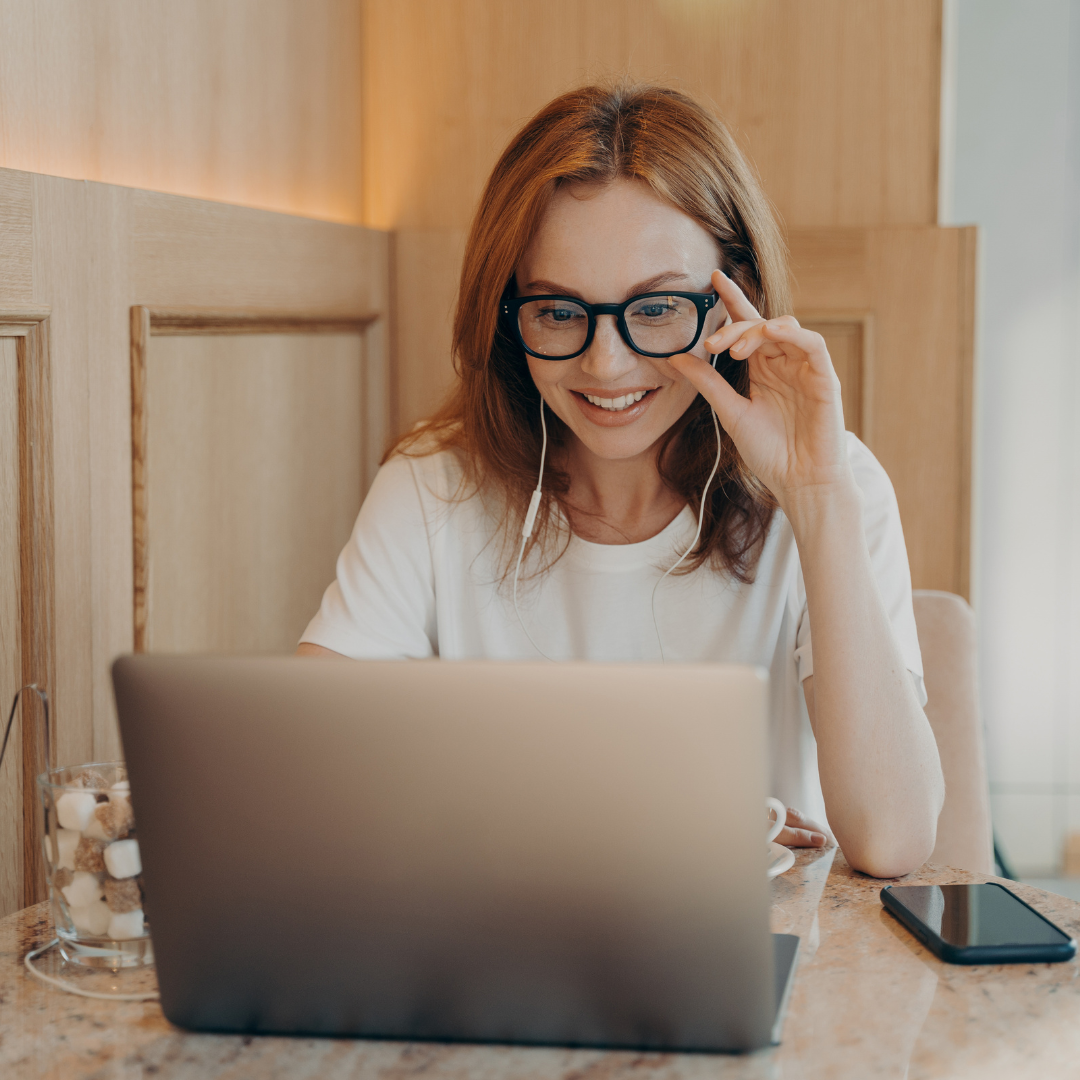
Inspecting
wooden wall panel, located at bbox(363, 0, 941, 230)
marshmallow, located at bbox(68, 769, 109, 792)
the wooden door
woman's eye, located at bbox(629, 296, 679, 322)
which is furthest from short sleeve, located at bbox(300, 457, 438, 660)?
wooden wall panel, located at bbox(363, 0, 941, 230)

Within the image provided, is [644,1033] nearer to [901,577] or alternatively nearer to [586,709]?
[586,709]

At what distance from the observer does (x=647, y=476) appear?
1456mm

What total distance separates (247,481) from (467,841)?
3.82 feet

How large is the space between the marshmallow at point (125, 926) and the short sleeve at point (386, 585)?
0.55 m

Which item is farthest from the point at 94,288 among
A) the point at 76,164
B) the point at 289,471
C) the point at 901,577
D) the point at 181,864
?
the point at 901,577

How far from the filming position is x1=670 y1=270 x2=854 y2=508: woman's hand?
116 centimetres

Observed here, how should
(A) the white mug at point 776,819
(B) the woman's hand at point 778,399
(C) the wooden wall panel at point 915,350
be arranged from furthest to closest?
(C) the wooden wall panel at point 915,350 → (B) the woman's hand at point 778,399 → (A) the white mug at point 776,819

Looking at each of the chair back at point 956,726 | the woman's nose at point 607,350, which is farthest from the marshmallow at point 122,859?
the chair back at point 956,726

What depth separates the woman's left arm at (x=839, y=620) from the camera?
40.4 inches

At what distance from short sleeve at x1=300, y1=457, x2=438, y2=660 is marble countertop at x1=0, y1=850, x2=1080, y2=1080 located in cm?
60

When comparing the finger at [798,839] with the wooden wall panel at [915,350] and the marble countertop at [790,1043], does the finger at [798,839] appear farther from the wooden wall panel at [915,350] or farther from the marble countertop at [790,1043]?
the wooden wall panel at [915,350]

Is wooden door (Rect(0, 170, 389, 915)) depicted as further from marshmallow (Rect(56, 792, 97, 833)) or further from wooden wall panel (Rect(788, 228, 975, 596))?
wooden wall panel (Rect(788, 228, 975, 596))

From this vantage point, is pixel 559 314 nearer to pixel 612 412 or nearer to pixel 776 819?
pixel 612 412

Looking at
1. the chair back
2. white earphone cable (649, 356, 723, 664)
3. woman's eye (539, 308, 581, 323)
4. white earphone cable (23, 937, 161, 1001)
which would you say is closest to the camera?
white earphone cable (23, 937, 161, 1001)
